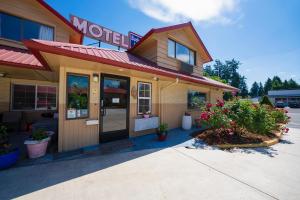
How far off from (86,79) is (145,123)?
10.7 ft

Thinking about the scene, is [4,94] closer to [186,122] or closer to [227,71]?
[186,122]

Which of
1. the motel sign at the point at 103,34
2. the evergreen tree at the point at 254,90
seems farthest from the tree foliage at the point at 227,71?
the motel sign at the point at 103,34

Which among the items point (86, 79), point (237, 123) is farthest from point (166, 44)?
point (237, 123)

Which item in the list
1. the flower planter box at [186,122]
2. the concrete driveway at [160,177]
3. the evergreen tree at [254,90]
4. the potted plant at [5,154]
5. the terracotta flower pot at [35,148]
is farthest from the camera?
the evergreen tree at [254,90]

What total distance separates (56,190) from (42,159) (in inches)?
74.3

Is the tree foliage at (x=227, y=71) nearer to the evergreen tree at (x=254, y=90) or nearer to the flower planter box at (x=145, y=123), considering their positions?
the evergreen tree at (x=254, y=90)

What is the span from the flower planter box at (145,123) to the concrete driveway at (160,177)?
206 cm

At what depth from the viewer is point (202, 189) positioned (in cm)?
300

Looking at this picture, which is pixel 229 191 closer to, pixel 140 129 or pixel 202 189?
pixel 202 189

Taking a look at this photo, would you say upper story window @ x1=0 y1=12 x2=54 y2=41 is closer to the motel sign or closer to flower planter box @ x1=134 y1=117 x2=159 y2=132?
the motel sign

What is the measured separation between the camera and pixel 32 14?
7.98 m

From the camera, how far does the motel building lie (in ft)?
16.4

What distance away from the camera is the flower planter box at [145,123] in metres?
6.86

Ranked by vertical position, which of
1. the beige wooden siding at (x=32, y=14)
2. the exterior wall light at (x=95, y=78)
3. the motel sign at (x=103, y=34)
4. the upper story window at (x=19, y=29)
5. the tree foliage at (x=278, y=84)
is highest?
the tree foliage at (x=278, y=84)
